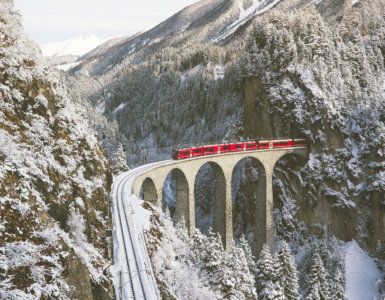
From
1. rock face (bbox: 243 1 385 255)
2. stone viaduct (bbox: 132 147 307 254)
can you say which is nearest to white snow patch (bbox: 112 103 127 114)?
rock face (bbox: 243 1 385 255)

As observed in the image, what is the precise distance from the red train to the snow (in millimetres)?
22182

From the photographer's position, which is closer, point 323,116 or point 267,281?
point 267,281

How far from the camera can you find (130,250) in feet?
79.0

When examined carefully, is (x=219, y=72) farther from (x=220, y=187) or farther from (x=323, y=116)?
(x=220, y=187)

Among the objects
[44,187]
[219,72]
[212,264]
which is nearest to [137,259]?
[44,187]

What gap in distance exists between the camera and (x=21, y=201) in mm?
15953

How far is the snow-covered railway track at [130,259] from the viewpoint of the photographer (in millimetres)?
20047

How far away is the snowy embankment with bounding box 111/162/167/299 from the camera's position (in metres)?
20.2

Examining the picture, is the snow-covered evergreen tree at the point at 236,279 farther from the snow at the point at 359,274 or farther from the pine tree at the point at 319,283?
the snow at the point at 359,274

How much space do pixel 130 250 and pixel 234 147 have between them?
32.7 m

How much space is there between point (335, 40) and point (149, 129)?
253 feet

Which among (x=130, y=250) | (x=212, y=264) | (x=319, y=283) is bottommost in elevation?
(x=319, y=283)

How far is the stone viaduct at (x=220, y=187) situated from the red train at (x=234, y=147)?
75cm

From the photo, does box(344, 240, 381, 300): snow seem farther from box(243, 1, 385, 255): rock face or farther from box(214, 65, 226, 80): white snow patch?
box(214, 65, 226, 80): white snow patch
